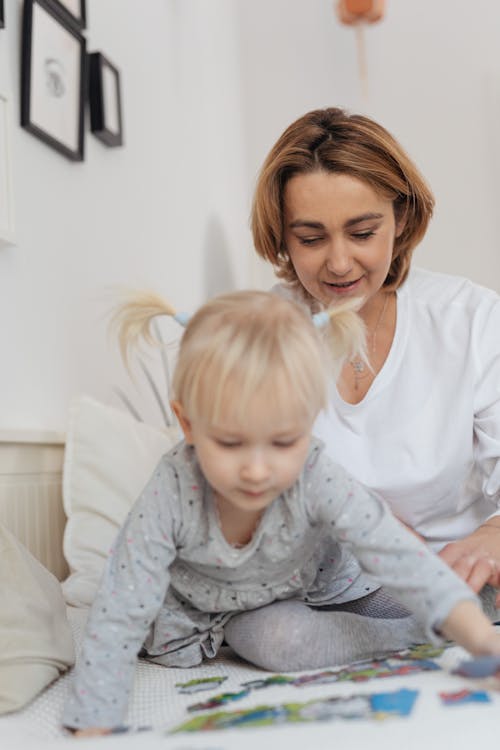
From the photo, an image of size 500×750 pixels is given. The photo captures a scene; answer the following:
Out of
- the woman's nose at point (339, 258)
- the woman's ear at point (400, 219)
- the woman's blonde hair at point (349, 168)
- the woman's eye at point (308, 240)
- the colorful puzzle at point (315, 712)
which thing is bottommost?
the colorful puzzle at point (315, 712)

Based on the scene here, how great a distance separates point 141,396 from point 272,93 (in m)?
1.81

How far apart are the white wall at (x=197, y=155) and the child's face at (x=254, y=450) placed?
30.9 inches

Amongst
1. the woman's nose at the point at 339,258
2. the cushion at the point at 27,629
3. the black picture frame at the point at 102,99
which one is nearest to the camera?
the cushion at the point at 27,629

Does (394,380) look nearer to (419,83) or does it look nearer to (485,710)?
(485,710)

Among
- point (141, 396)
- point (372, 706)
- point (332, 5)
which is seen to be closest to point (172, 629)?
point (372, 706)

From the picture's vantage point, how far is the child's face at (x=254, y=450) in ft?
3.23

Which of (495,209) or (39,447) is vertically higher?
(495,209)

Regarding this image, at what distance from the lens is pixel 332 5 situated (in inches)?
141

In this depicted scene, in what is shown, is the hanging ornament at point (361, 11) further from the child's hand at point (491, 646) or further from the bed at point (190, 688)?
the child's hand at point (491, 646)

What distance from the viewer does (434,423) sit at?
1552 mm

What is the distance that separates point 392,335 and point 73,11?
3.83 feet

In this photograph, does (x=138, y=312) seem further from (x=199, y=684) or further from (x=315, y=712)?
(x=315, y=712)

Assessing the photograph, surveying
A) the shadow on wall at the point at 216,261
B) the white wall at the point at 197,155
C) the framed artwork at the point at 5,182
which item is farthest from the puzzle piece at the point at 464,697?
the shadow on wall at the point at 216,261

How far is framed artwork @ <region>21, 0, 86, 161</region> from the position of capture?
1.85m
